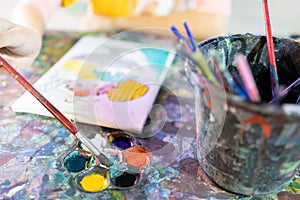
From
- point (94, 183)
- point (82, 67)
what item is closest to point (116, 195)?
point (94, 183)

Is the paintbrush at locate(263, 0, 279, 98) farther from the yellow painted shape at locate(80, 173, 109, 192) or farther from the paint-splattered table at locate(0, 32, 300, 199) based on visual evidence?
the yellow painted shape at locate(80, 173, 109, 192)

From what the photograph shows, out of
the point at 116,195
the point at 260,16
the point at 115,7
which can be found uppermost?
the point at 115,7

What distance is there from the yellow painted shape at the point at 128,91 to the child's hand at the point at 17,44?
187 mm

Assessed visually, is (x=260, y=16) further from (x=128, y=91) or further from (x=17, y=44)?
(x=17, y=44)

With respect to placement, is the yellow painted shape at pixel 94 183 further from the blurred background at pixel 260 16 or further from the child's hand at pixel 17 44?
the blurred background at pixel 260 16

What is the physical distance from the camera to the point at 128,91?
2.71ft

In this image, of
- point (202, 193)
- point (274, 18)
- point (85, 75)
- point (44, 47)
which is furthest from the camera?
point (274, 18)

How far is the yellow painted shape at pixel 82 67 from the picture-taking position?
0.88 meters

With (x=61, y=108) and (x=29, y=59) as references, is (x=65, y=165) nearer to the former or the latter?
(x=61, y=108)

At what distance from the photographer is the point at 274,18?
1.62 metres

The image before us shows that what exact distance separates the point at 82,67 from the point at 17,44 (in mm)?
195

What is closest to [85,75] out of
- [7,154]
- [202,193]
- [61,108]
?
[61,108]

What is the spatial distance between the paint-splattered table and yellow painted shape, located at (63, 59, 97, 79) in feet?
0.44

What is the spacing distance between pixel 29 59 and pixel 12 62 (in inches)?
2.0
